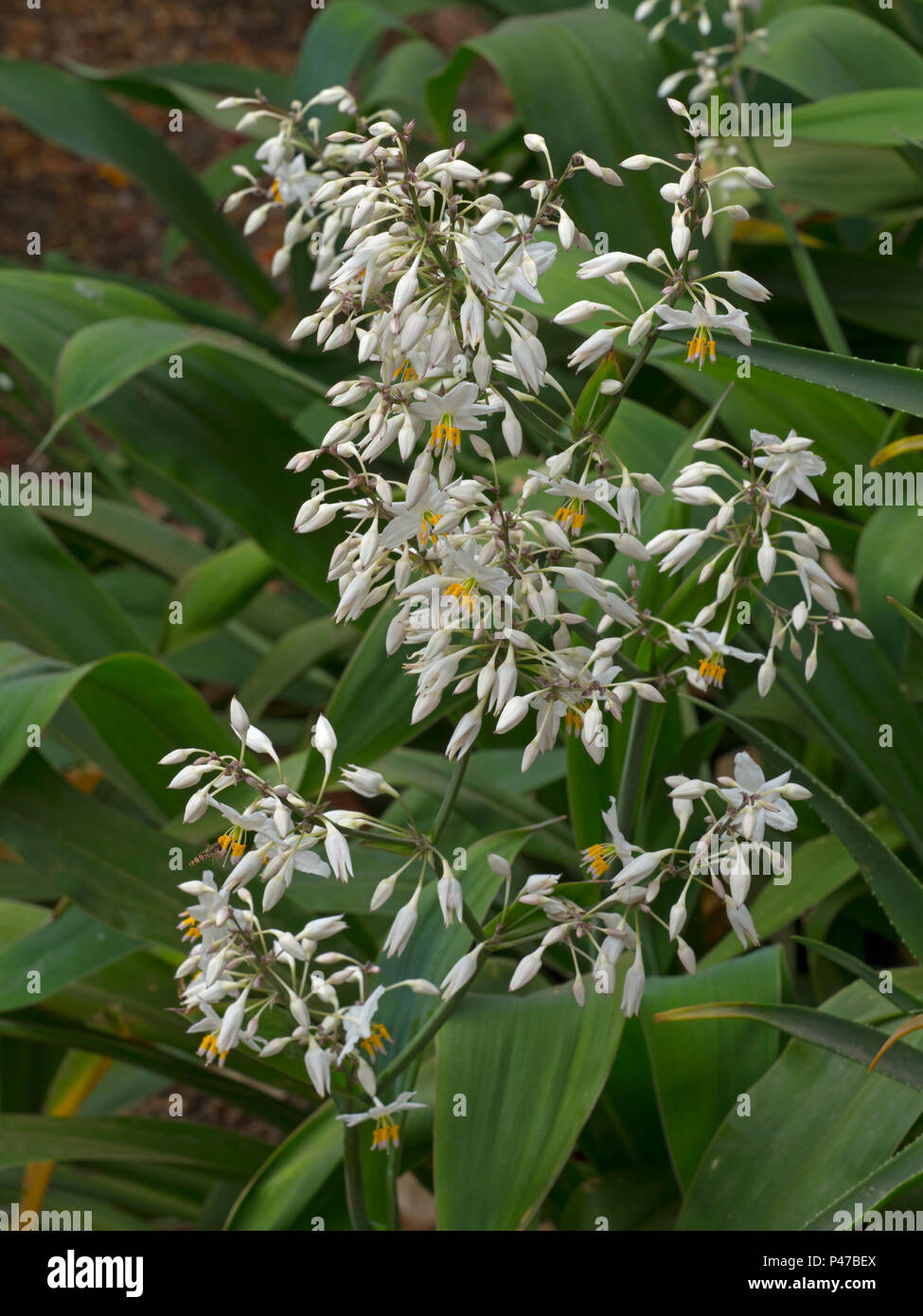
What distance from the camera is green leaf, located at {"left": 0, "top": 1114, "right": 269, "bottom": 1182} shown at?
3.20 feet

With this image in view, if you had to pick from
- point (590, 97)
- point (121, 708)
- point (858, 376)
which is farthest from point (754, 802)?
point (590, 97)

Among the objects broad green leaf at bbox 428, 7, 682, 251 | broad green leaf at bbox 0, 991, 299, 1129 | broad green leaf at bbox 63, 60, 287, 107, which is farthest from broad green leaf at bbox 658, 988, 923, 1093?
broad green leaf at bbox 63, 60, 287, 107

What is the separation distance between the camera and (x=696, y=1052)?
2.74 feet

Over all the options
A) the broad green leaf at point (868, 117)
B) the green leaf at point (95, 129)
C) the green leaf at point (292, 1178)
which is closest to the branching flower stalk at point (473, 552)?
the green leaf at point (292, 1178)

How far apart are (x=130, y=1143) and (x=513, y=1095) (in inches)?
16.9

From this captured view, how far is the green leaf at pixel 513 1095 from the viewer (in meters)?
0.73

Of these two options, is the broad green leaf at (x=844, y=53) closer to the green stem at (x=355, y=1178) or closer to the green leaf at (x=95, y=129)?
the green leaf at (x=95, y=129)

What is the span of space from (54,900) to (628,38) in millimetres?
1167

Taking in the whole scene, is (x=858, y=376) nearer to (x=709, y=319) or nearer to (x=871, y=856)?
(x=709, y=319)

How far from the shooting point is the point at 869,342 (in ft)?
4.95

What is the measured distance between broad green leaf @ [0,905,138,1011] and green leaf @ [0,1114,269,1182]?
0.14 m

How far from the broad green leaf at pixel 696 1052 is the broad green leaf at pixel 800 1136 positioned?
20 millimetres
